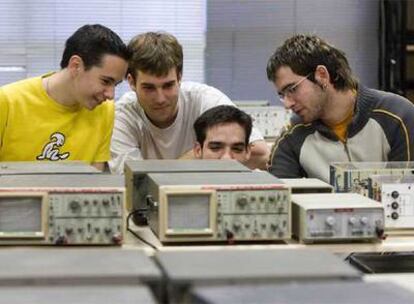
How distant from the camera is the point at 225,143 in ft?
9.57

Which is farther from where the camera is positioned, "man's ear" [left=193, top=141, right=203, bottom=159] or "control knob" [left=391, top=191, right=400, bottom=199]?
"man's ear" [left=193, top=141, right=203, bottom=159]

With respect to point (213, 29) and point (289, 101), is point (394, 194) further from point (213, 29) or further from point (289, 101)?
point (213, 29)

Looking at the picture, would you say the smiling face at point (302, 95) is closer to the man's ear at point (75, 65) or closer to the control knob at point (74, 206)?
the man's ear at point (75, 65)

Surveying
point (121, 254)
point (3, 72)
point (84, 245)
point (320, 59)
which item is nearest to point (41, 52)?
point (3, 72)

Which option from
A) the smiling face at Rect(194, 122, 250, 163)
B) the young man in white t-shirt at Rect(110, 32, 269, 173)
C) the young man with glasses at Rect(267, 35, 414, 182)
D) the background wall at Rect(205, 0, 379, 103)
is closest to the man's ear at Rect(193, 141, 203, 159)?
the smiling face at Rect(194, 122, 250, 163)

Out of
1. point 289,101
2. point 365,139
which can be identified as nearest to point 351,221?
point 365,139

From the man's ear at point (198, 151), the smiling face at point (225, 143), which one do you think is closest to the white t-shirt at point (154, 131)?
the man's ear at point (198, 151)

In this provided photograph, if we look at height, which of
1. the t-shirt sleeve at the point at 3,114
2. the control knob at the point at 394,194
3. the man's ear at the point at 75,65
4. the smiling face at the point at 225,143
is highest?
the man's ear at the point at 75,65

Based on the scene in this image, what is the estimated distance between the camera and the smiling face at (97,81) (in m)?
2.86

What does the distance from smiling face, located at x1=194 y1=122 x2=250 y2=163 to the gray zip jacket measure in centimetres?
19

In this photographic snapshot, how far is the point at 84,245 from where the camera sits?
2.11m

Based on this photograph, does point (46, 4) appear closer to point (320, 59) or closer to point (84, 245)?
point (320, 59)

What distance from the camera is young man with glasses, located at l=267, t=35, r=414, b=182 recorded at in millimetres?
2900

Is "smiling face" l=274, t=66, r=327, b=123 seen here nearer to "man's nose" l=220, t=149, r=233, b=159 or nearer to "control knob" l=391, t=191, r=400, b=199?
"man's nose" l=220, t=149, r=233, b=159
